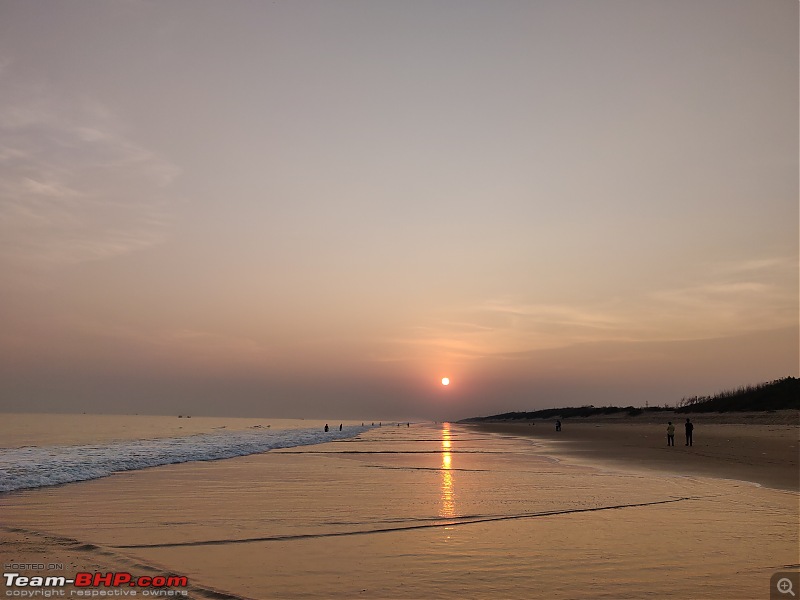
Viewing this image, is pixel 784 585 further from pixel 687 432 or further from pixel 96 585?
pixel 687 432

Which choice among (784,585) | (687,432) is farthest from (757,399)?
(784,585)

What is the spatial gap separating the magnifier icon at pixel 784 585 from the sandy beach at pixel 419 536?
0.75 feet

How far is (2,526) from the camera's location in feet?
40.4

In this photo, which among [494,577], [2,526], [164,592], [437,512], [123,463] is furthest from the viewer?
[123,463]

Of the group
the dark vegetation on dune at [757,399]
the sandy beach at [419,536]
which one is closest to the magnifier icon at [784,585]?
the sandy beach at [419,536]

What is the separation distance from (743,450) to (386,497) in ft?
86.5

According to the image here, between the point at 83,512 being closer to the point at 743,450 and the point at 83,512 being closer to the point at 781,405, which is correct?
the point at 743,450

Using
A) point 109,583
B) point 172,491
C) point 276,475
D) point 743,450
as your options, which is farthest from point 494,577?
point 743,450

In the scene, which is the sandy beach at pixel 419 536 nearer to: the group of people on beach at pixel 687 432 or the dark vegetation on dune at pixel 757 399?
the group of people on beach at pixel 687 432

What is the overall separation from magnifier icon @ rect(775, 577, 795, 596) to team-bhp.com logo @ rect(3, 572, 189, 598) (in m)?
7.96

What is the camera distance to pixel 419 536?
11.2 meters

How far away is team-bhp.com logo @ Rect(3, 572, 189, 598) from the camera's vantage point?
25.8 feet

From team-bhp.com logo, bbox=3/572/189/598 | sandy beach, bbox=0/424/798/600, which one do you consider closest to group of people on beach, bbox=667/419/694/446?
sandy beach, bbox=0/424/798/600

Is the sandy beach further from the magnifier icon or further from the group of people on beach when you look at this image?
the group of people on beach
